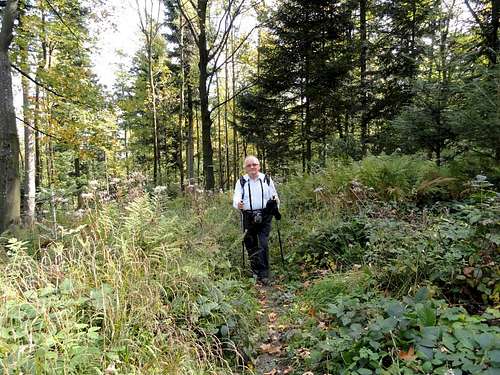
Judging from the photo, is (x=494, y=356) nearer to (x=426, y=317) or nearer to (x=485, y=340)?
(x=485, y=340)

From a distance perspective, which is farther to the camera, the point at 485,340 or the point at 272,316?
the point at 272,316

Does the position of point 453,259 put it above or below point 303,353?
above

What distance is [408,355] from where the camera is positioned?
2553 millimetres

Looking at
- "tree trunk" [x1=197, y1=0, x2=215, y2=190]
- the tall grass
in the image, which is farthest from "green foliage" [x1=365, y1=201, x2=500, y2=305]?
"tree trunk" [x1=197, y1=0, x2=215, y2=190]

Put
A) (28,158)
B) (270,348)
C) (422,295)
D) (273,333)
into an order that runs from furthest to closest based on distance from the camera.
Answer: (28,158), (273,333), (270,348), (422,295)

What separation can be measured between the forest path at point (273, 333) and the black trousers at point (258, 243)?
0.40 meters

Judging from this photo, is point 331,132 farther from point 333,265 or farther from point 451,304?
point 451,304

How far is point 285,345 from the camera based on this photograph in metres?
3.77

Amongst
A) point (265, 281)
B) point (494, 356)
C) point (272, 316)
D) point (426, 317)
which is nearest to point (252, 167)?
point (265, 281)

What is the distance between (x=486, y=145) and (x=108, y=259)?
650 centimetres

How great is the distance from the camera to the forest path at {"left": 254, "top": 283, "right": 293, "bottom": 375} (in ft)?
11.1

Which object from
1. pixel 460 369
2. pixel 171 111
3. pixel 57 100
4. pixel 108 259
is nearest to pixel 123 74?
pixel 171 111

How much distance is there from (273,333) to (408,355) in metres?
1.81

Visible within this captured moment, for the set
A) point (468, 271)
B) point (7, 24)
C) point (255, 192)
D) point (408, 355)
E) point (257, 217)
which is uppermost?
point (7, 24)
